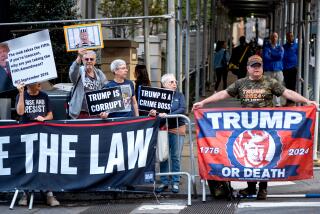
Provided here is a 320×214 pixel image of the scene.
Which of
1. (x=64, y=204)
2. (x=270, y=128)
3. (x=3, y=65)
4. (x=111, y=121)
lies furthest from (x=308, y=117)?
(x=3, y=65)

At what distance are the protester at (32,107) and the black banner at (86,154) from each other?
0.19m

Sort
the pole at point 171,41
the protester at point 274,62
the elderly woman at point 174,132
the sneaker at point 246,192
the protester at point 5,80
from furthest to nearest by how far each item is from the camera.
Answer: the protester at point 274,62 → the pole at point 171,41 → the protester at point 5,80 → the elderly woman at point 174,132 → the sneaker at point 246,192

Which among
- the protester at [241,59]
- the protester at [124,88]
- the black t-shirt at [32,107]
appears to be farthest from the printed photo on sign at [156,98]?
the protester at [241,59]

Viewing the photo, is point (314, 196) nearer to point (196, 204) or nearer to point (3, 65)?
point (196, 204)

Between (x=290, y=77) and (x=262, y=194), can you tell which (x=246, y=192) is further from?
(x=290, y=77)

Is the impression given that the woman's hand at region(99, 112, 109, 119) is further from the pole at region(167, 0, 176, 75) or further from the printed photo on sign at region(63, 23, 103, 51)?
the pole at region(167, 0, 176, 75)

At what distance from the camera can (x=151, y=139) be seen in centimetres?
1027

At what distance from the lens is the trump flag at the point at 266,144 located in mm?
10055

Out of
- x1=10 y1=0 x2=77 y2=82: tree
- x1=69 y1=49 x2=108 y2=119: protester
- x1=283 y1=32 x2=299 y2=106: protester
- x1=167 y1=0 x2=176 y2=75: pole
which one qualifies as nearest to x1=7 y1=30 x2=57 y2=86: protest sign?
x1=69 y1=49 x2=108 y2=119: protester

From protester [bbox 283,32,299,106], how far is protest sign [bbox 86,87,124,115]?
442 inches

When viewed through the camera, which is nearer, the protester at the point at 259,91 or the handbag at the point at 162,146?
the protester at the point at 259,91

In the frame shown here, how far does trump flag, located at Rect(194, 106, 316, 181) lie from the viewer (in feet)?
33.0

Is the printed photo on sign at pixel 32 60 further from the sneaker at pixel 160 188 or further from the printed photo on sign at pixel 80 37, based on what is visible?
the sneaker at pixel 160 188

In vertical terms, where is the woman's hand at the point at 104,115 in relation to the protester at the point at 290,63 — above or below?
above
